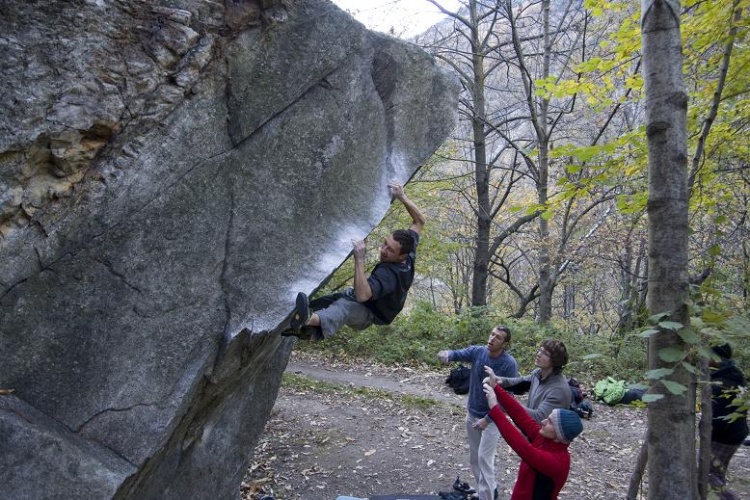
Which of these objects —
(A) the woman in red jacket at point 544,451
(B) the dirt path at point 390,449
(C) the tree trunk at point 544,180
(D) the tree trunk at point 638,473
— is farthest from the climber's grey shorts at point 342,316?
(C) the tree trunk at point 544,180

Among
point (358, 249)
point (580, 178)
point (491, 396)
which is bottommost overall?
point (491, 396)

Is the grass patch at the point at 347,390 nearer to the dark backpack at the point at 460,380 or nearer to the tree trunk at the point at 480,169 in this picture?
the dark backpack at the point at 460,380

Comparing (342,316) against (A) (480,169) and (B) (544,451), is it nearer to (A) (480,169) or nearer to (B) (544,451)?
(B) (544,451)

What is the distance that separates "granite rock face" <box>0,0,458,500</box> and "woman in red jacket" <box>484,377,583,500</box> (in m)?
1.95

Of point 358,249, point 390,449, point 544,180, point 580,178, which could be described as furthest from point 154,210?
point 544,180

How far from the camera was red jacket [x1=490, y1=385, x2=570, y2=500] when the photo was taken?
359 centimetres

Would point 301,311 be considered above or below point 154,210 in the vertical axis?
below

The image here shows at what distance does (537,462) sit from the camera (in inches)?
142

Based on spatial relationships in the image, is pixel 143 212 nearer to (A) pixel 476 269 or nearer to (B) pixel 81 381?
(B) pixel 81 381

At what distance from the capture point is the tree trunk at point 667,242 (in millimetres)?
2381

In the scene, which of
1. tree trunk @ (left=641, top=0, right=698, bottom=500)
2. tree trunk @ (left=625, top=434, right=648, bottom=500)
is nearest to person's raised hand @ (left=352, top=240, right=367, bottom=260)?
tree trunk @ (left=641, top=0, right=698, bottom=500)

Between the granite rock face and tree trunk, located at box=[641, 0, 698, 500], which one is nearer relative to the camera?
tree trunk, located at box=[641, 0, 698, 500]

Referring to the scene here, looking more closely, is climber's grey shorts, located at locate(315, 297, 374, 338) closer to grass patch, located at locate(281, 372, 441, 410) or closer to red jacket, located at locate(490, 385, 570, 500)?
red jacket, located at locate(490, 385, 570, 500)

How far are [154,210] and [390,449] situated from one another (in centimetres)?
559
